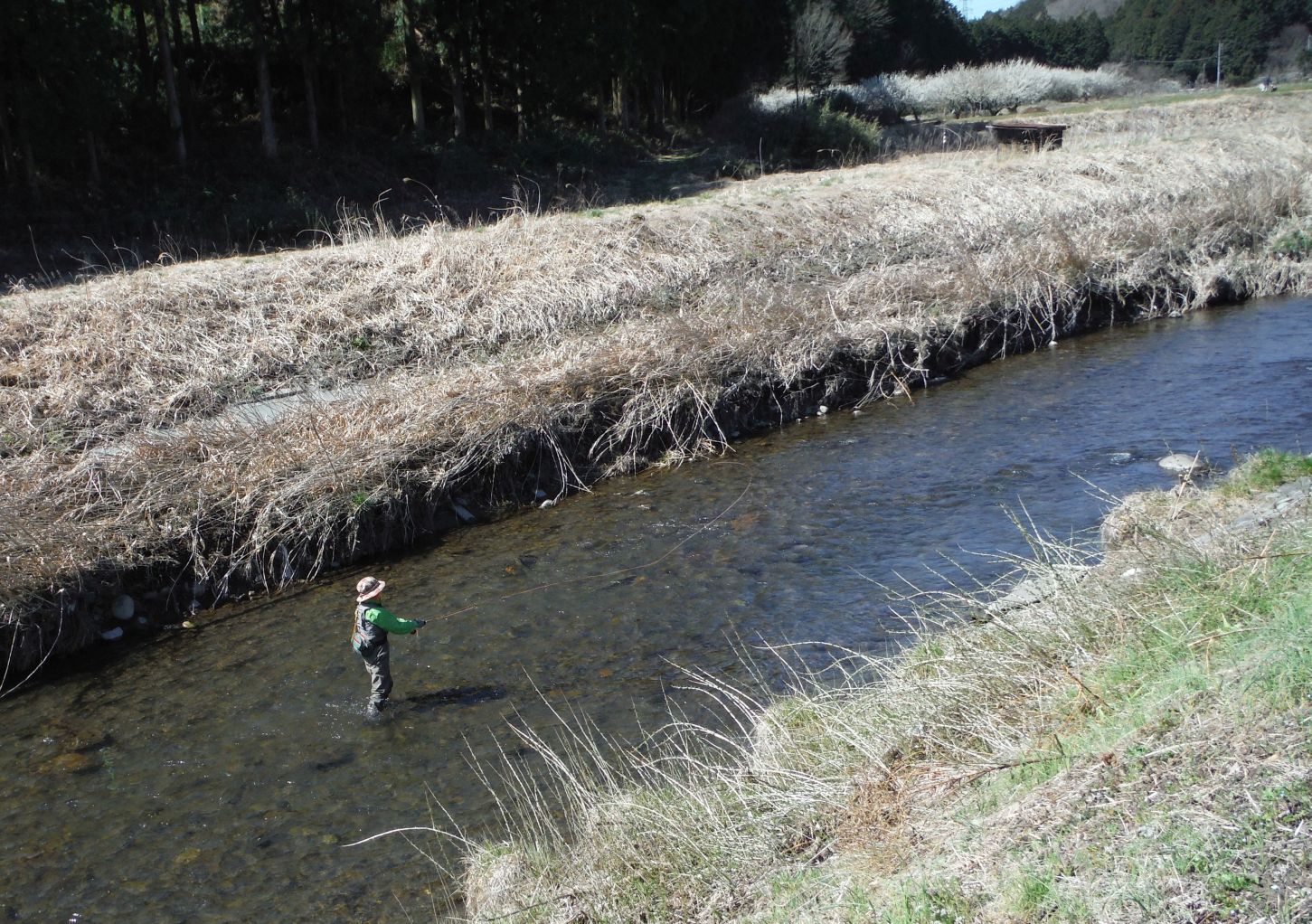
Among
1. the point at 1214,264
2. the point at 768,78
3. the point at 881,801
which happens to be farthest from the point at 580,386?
the point at 768,78

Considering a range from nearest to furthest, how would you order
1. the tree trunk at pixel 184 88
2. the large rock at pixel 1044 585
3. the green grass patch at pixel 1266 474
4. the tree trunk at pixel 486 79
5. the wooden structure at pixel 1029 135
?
the large rock at pixel 1044 585 < the green grass patch at pixel 1266 474 < the tree trunk at pixel 184 88 < the wooden structure at pixel 1029 135 < the tree trunk at pixel 486 79

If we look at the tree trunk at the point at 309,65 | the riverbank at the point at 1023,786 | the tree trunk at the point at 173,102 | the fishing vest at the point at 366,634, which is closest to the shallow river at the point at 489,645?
the fishing vest at the point at 366,634

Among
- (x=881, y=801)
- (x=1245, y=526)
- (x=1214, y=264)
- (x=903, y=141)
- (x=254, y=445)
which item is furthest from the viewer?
(x=903, y=141)

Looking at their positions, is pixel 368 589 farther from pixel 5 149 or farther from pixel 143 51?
pixel 143 51

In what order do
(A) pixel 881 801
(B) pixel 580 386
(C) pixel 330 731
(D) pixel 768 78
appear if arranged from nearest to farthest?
(A) pixel 881 801 < (C) pixel 330 731 < (B) pixel 580 386 < (D) pixel 768 78

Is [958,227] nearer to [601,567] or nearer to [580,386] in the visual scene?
[580,386]

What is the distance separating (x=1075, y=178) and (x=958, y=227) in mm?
3895

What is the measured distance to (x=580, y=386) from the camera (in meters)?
11.5

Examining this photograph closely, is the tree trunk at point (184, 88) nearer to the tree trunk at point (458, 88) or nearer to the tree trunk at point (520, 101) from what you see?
the tree trunk at point (458, 88)

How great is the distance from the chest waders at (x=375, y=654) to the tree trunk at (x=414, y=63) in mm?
19669

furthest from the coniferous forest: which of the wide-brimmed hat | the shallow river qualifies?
the wide-brimmed hat

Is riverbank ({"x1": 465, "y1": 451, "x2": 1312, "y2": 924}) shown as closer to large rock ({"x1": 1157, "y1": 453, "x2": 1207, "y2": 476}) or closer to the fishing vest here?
the fishing vest

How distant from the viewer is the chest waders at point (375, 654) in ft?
21.7

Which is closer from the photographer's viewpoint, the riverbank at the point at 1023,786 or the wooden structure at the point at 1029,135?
the riverbank at the point at 1023,786
